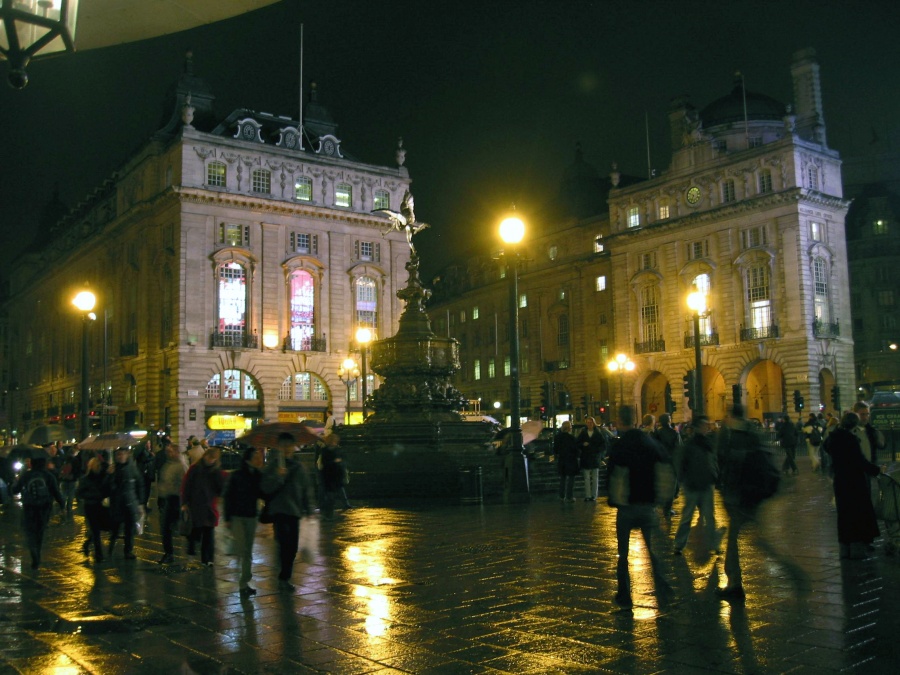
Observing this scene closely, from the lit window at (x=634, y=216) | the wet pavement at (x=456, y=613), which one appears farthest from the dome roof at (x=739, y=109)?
the wet pavement at (x=456, y=613)

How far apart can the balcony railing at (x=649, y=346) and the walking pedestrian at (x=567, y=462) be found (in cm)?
4736

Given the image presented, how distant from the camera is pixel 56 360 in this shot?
8431 cm

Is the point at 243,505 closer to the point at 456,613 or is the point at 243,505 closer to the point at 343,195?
the point at 456,613

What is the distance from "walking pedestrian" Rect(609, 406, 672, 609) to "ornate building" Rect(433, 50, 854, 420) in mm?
46814

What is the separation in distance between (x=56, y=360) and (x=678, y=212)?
2330 inches

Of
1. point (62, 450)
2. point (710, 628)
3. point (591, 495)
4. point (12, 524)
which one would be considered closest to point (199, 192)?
point (62, 450)

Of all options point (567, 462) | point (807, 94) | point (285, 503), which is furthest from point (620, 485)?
point (807, 94)

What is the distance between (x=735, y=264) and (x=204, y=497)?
5528cm

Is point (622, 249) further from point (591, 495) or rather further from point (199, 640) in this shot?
point (199, 640)

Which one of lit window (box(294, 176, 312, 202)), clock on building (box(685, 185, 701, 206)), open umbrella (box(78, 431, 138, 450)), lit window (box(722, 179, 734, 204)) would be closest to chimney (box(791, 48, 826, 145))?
lit window (box(722, 179, 734, 204))

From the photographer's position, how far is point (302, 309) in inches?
2421

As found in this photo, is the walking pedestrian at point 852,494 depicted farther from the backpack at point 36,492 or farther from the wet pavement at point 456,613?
the backpack at point 36,492

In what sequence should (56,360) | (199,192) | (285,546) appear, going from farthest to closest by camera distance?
(56,360) < (199,192) < (285,546)

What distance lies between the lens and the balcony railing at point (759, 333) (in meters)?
59.3
